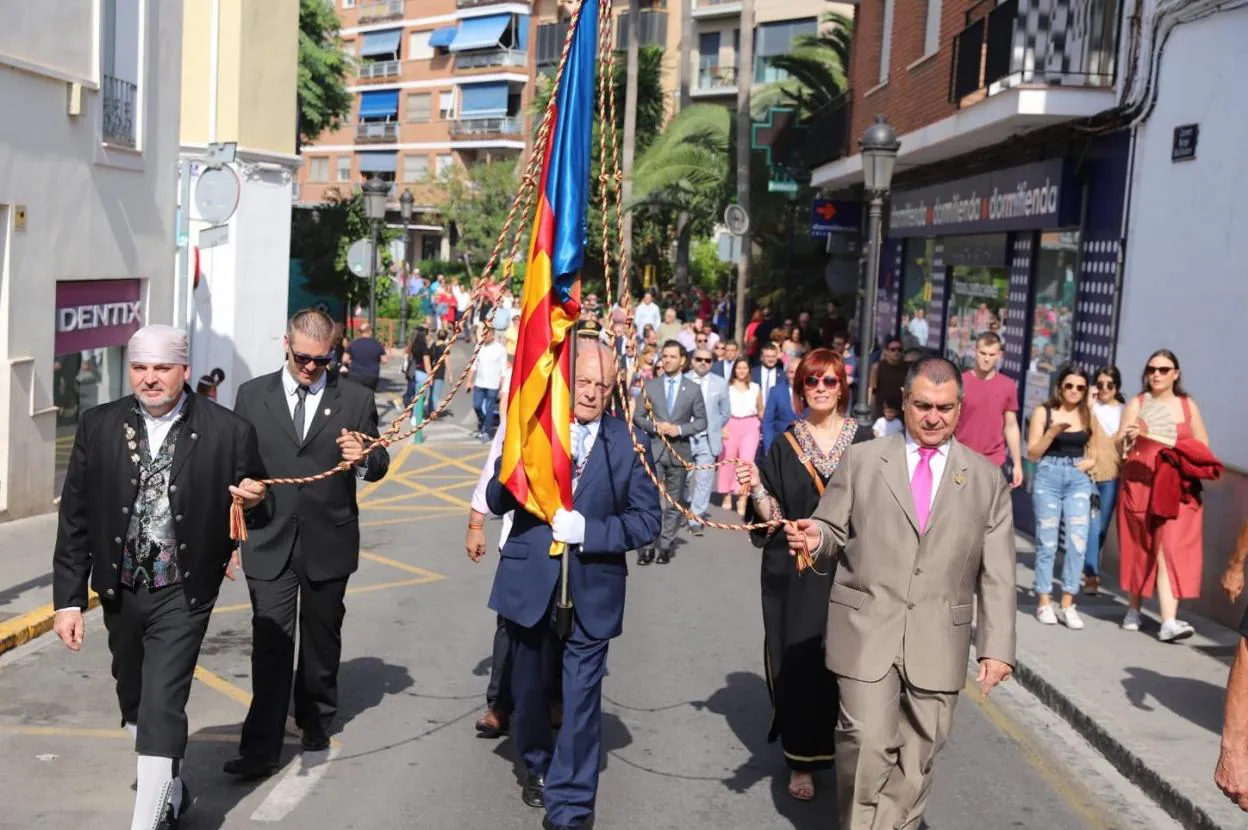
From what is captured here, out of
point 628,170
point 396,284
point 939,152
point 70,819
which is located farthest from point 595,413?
point 396,284

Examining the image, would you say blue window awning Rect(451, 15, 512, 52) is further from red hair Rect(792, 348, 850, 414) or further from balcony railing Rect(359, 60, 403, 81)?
red hair Rect(792, 348, 850, 414)

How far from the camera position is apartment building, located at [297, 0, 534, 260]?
68.8 metres

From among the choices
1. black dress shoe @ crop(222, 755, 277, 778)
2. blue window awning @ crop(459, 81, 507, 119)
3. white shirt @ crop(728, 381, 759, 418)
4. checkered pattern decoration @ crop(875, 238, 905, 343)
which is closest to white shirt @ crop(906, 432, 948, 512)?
black dress shoe @ crop(222, 755, 277, 778)

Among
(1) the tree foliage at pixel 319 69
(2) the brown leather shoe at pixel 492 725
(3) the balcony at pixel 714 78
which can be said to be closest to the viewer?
(2) the brown leather shoe at pixel 492 725

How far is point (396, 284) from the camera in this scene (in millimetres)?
47188

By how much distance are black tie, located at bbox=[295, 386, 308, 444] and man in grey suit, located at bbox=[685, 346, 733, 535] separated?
7.40 meters

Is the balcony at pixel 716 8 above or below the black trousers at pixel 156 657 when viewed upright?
above

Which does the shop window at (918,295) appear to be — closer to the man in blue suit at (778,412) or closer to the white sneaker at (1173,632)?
the man in blue suit at (778,412)

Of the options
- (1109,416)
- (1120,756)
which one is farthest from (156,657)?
(1109,416)

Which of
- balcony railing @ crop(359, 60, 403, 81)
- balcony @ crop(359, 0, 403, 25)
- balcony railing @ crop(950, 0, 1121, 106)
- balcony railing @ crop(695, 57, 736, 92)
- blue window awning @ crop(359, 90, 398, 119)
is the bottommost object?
balcony railing @ crop(950, 0, 1121, 106)

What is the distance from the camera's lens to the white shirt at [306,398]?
6781 mm

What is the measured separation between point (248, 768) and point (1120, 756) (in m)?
4.30

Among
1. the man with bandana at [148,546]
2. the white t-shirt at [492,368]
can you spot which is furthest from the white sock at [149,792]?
the white t-shirt at [492,368]

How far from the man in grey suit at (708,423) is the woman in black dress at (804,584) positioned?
277 inches
